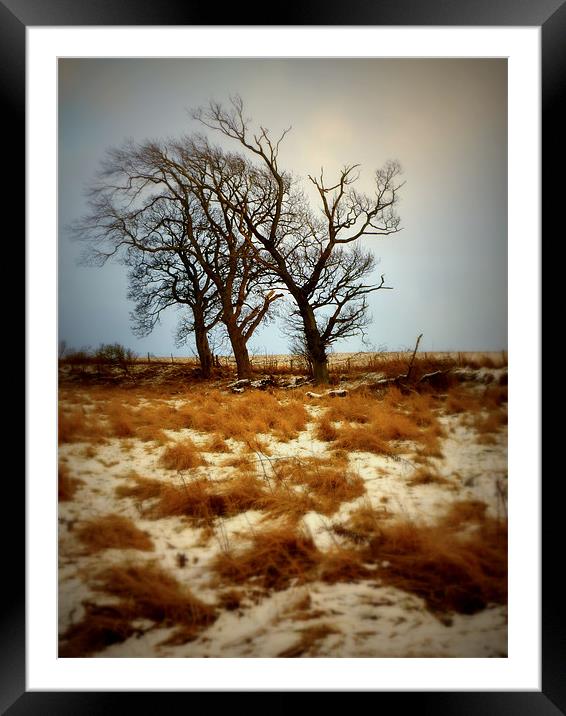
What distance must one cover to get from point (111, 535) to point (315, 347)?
1.72m

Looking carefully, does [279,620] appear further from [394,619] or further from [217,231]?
[217,231]

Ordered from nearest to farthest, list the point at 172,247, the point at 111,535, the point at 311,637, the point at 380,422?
the point at 311,637 < the point at 111,535 < the point at 380,422 < the point at 172,247

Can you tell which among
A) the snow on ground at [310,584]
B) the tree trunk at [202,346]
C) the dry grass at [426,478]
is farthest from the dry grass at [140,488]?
the dry grass at [426,478]

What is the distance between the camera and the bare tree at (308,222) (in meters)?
2.33

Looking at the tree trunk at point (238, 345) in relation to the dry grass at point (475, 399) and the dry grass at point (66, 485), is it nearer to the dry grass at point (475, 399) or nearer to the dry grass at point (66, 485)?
the dry grass at point (66, 485)

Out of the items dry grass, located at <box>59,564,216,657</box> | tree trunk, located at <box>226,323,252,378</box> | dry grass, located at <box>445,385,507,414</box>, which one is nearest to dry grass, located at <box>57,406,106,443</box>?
dry grass, located at <box>59,564,216,657</box>

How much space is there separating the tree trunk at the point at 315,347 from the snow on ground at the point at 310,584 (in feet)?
1.92

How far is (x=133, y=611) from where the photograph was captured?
1.77m

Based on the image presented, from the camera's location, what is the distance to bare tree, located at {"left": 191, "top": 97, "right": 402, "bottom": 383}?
2.33 meters

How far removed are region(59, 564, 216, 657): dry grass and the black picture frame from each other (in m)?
0.23
